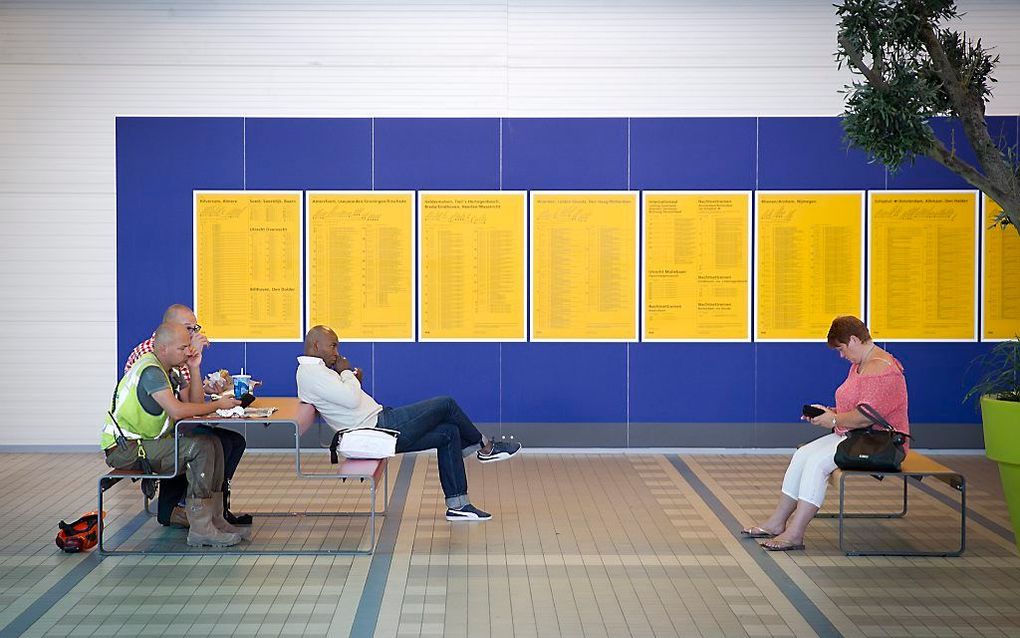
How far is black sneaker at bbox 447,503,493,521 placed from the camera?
6555 mm

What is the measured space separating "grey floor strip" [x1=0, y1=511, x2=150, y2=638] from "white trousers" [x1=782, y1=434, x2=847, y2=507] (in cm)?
360

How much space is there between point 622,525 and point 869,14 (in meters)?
3.04

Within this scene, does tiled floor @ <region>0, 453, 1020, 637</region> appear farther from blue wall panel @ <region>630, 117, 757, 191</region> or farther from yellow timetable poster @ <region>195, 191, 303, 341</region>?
blue wall panel @ <region>630, 117, 757, 191</region>

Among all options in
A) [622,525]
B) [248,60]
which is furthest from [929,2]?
[248,60]

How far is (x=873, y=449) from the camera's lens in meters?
5.79

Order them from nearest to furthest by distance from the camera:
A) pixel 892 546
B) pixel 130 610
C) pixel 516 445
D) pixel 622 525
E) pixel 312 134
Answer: pixel 130 610, pixel 892 546, pixel 622 525, pixel 516 445, pixel 312 134

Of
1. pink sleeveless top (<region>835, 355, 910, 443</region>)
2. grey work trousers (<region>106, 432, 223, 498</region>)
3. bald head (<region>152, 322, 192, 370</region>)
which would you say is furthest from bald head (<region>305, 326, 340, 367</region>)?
pink sleeveless top (<region>835, 355, 910, 443</region>)

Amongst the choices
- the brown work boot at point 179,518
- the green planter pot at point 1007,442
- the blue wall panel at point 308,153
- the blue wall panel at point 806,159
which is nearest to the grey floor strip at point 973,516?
the green planter pot at point 1007,442

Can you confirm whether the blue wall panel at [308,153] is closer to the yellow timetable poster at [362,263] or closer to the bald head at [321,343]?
the yellow timetable poster at [362,263]

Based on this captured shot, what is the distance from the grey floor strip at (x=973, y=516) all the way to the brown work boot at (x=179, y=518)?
14.8 ft

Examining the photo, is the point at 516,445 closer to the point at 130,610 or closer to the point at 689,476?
the point at 689,476

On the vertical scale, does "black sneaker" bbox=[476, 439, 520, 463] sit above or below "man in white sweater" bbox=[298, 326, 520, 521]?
below

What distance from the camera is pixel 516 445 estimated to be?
277 inches

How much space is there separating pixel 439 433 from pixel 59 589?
227 cm
